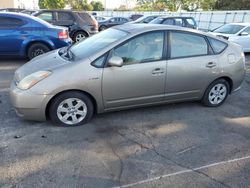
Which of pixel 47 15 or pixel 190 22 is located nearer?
pixel 47 15

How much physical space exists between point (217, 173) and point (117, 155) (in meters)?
1.21

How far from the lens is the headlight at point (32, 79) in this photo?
3.85m

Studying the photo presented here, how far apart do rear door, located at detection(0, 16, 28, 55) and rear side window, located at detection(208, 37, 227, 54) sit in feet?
17.8

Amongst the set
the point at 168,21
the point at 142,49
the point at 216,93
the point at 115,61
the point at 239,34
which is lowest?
the point at 216,93

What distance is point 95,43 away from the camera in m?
4.54

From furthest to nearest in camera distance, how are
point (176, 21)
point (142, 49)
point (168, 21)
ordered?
point (176, 21)
point (168, 21)
point (142, 49)

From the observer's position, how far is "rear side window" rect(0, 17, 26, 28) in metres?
7.79

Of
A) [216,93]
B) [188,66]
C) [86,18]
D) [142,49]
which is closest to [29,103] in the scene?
[142,49]

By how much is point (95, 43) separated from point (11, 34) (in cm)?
435

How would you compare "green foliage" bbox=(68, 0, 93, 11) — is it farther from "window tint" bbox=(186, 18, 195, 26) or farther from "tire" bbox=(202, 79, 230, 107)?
"tire" bbox=(202, 79, 230, 107)

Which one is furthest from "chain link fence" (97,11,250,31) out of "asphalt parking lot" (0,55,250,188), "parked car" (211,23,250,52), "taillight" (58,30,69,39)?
"asphalt parking lot" (0,55,250,188)

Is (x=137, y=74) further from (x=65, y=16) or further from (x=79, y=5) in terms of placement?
(x=79, y=5)

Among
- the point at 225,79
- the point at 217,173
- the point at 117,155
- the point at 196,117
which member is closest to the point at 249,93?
the point at 225,79

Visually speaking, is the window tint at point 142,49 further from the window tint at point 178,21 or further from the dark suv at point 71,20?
the window tint at point 178,21
